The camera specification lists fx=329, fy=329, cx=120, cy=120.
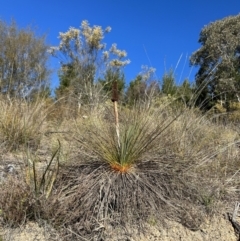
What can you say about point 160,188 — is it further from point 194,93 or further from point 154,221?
point 194,93

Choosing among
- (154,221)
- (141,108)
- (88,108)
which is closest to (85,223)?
(154,221)

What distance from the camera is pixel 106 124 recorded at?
9.50 feet

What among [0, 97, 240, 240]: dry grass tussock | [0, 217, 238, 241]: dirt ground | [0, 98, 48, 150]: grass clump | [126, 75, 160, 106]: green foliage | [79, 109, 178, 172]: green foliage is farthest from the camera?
[0, 98, 48, 150]: grass clump

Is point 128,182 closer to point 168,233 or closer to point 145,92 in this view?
point 168,233

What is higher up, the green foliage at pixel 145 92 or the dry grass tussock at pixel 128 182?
the green foliage at pixel 145 92

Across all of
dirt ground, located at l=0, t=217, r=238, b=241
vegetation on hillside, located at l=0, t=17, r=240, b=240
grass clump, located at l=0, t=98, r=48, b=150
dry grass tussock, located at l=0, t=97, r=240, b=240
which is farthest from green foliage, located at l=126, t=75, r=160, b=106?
dirt ground, located at l=0, t=217, r=238, b=241

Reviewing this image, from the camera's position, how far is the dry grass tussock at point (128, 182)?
207cm

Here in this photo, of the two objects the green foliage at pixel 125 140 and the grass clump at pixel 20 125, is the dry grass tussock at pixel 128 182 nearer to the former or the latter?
the green foliage at pixel 125 140

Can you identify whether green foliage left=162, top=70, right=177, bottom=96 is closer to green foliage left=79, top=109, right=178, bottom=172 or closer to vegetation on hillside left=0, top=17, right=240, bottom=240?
vegetation on hillside left=0, top=17, right=240, bottom=240

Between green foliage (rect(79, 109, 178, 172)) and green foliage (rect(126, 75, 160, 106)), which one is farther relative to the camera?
green foliage (rect(126, 75, 160, 106))

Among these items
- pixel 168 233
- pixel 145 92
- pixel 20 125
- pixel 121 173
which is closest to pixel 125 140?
pixel 121 173

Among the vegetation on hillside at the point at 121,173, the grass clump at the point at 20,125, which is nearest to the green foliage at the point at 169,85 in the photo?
the vegetation on hillside at the point at 121,173

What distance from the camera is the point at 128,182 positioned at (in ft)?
7.68

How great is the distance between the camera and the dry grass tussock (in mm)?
2068
